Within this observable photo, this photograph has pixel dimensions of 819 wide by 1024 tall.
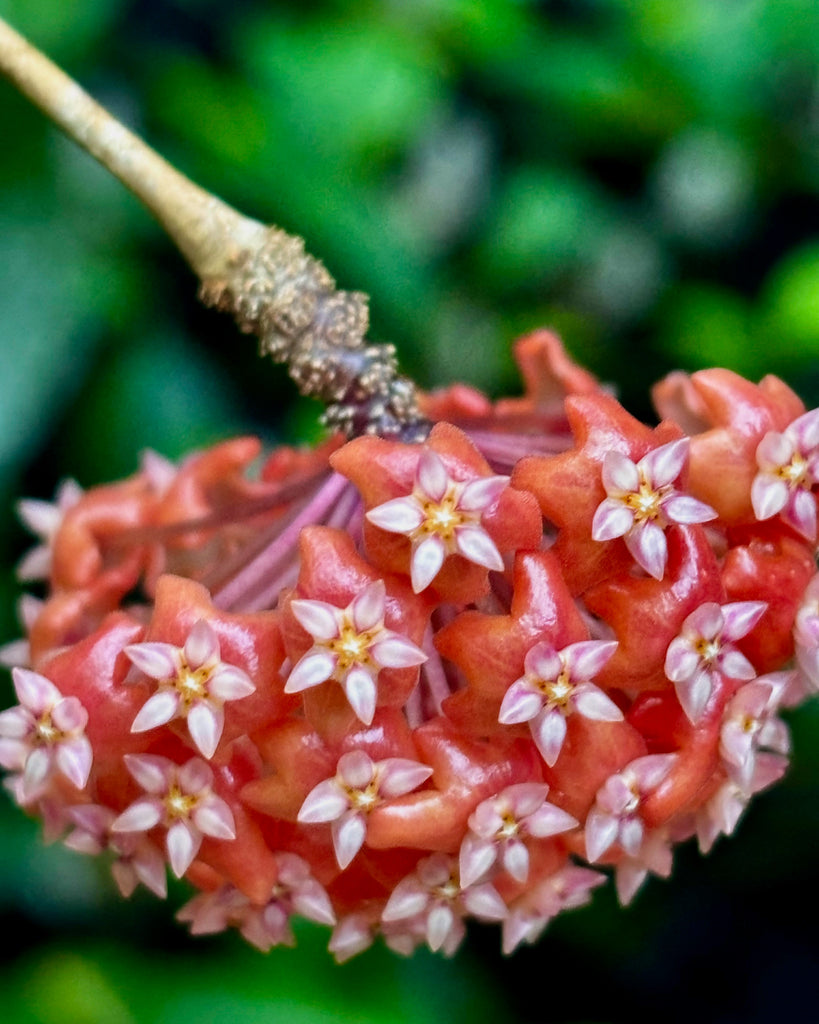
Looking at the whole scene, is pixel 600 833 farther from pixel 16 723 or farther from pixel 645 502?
pixel 16 723

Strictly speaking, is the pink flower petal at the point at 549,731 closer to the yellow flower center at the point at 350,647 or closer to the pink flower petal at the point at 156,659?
the yellow flower center at the point at 350,647

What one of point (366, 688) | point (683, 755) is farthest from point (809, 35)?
point (366, 688)

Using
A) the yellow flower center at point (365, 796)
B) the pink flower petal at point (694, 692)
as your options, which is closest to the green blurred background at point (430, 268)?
the pink flower petal at point (694, 692)

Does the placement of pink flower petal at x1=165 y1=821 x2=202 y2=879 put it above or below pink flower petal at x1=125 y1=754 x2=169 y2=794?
below

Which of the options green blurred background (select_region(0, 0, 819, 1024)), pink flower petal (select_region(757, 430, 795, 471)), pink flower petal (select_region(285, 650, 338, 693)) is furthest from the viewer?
green blurred background (select_region(0, 0, 819, 1024))

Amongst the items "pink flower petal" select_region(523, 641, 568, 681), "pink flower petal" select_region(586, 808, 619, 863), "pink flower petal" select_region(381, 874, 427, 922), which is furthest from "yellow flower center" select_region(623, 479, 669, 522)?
"pink flower petal" select_region(381, 874, 427, 922)

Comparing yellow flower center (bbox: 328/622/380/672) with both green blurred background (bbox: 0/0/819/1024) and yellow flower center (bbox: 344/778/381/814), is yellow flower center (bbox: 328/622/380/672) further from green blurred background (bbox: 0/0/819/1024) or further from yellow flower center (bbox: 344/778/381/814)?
green blurred background (bbox: 0/0/819/1024)
